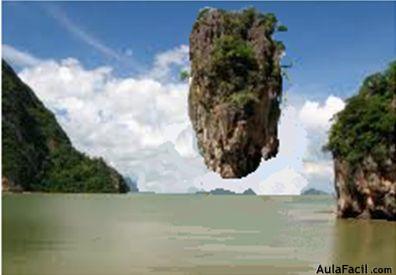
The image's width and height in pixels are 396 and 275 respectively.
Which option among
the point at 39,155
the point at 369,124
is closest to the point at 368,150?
the point at 369,124

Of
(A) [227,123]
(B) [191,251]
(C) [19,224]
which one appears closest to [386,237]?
(B) [191,251]

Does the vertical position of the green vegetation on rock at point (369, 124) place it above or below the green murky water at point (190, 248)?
above

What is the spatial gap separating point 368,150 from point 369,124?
2.55 feet

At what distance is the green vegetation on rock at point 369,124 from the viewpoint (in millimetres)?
19625

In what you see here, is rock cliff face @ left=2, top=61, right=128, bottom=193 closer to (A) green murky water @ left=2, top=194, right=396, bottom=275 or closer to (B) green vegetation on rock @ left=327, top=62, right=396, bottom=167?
(B) green vegetation on rock @ left=327, top=62, right=396, bottom=167

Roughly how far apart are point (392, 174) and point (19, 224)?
1046 cm

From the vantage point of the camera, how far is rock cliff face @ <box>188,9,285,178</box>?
26219mm

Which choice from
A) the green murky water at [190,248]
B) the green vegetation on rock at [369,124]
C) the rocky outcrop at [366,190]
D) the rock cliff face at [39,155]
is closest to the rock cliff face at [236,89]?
the rocky outcrop at [366,190]

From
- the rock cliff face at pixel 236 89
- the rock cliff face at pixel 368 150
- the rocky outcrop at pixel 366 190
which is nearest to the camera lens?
the rock cliff face at pixel 368 150

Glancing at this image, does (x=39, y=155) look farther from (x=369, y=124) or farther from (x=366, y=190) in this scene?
(x=369, y=124)

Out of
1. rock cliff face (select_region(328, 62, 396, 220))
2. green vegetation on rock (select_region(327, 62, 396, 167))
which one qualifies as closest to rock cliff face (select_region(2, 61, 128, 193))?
rock cliff face (select_region(328, 62, 396, 220))

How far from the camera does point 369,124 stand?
2027 cm

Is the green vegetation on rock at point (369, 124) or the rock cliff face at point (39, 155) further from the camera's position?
the rock cliff face at point (39, 155)

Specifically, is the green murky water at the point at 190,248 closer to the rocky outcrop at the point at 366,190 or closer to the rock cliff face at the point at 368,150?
the rocky outcrop at the point at 366,190
